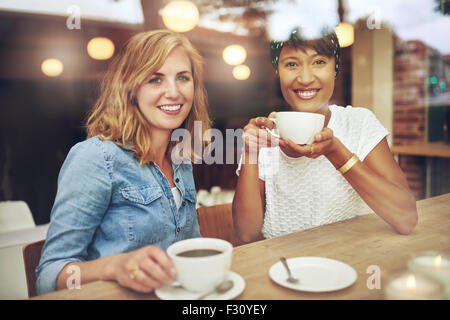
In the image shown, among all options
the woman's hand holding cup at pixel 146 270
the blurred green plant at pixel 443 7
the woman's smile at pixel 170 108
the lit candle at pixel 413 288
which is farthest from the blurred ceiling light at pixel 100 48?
the blurred green plant at pixel 443 7

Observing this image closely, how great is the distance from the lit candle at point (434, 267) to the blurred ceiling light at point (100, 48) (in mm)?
1038

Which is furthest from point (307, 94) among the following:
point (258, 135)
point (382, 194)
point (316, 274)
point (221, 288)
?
point (221, 288)

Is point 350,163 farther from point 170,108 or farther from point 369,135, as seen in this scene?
point 170,108

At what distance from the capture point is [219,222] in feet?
3.85

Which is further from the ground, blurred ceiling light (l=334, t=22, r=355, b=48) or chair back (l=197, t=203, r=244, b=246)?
blurred ceiling light (l=334, t=22, r=355, b=48)

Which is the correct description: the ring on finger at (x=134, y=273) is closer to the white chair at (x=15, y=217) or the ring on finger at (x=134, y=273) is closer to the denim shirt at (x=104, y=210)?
the denim shirt at (x=104, y=210)

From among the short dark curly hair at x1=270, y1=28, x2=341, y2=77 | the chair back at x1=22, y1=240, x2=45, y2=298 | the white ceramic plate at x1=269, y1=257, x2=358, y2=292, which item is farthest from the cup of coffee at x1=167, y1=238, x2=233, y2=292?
the short dark curly hair at x1=270, y1=28, x2=341, y2=77

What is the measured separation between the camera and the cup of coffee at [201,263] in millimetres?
544

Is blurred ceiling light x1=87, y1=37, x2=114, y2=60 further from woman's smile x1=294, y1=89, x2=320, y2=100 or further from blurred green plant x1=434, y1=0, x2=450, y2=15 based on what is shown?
blurred green plant x1=434, y1=0, x2=450, y2=15

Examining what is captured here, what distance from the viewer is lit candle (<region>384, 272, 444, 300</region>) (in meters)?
0.57

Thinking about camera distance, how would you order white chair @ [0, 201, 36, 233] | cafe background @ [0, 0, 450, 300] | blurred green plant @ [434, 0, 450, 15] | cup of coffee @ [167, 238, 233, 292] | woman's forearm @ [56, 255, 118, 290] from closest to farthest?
cup of coffee @ [167, 238, 233, 292] < woman's forearm @ [56, 255, 118, 290] < cafe background @ [0, 0, 450, 300] < blurred green plant @ [434, 0, 450, 15] < white chair @ [0, 201, 36, 233]

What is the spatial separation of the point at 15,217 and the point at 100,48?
1034mm

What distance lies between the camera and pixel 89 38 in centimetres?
127

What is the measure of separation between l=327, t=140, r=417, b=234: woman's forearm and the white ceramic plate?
0.30m
